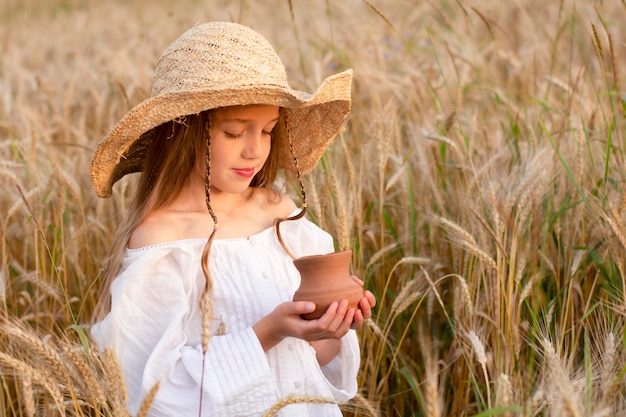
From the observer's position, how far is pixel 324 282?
160cm

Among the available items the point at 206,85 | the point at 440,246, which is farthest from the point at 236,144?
the point at 440,246

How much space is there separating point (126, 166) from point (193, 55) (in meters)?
0.39

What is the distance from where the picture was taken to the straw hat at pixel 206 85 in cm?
170

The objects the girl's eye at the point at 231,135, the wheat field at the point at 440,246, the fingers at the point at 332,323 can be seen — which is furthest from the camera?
the girl's eye at the point at 231,135

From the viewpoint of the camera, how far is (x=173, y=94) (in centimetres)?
171

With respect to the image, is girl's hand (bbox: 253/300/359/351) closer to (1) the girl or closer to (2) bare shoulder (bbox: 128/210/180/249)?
(1) the girl

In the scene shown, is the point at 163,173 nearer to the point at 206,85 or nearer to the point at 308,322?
the point at 206,85

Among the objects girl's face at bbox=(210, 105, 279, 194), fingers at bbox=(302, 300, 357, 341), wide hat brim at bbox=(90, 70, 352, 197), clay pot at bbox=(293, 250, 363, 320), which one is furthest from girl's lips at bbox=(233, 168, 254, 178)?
fingers at bbox=(302, 300, 357, 341)

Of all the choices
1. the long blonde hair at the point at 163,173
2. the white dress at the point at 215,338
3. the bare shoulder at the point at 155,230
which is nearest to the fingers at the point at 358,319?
the white dress at the point at 215,338

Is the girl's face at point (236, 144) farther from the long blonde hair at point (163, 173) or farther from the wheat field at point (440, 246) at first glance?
the wheat field at point (440, 246)

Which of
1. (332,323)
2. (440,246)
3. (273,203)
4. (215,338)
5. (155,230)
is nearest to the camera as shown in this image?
(332,323)

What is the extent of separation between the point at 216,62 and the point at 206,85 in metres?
0.07

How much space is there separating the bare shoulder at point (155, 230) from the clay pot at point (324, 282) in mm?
348

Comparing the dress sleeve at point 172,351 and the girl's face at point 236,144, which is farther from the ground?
the girl's face at point 236,144
